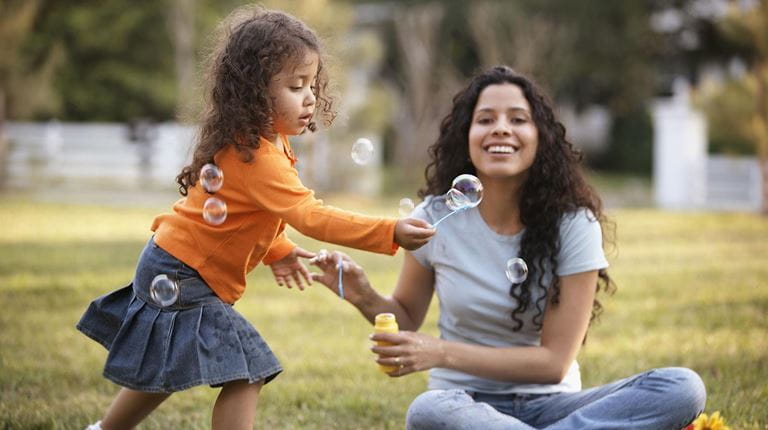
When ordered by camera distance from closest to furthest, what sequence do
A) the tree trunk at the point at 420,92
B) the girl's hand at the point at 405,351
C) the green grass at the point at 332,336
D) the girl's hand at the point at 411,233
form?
1. the girl's hand at the point at 411,233
2. the girl's hand at the point at 405,351
3. the green grass at the point at 332,336
4. the tree trunk at the point at 420,92

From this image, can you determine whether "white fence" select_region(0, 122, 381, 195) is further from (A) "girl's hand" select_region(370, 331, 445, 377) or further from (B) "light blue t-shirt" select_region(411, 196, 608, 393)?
(A) "girl's hand" select_region(370, 331, 445, 377)

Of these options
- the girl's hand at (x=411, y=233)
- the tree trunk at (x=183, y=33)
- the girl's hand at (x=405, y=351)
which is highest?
the tree trunk at (x=183, y=33)

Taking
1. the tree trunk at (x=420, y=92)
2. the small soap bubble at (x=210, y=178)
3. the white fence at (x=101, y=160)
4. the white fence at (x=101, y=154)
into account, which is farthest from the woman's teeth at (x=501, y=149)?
the white fence at (x=101, y=154)

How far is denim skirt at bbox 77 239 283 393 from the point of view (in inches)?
103

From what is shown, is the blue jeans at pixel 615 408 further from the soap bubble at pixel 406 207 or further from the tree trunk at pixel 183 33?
the tree trunk at pixel 183 33

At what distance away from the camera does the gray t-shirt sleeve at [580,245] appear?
2906 millimetres

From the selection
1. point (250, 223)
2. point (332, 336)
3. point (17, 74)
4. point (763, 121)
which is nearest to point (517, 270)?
point (250, 223)

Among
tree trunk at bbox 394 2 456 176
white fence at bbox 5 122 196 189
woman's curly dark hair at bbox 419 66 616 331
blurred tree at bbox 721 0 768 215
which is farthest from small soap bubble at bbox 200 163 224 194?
white fence at bbox 5 122 196 189

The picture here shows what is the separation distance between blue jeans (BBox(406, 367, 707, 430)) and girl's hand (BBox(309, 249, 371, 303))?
0.42 m

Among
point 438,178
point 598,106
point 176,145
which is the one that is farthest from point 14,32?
point 598,106

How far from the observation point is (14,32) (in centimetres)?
1455

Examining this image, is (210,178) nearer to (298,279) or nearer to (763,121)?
(298,279)

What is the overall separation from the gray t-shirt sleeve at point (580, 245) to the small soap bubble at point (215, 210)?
3.33ft

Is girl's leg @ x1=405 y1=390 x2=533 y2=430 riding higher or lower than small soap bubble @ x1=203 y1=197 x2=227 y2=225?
lower
